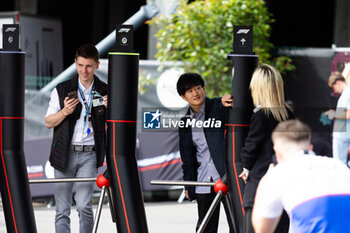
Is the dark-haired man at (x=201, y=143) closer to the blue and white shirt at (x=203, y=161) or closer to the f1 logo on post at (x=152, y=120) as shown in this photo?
the blue and white shirt at (x=203, y=161)

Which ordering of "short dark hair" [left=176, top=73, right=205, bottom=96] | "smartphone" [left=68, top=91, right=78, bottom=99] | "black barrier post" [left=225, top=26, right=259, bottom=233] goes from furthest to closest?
1. "smartphone" [left=68, top=91, right=78, bottom=99]
2. "short dark hair" [left=176, top=73, right=205, bottom=96]
3. "black barrier post" [left=225, top=26, right=259, bottom=233]

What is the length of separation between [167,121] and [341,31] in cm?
983

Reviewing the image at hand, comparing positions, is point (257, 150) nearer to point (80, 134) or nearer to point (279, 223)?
point (279, 223)

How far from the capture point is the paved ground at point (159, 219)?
29.7 ft

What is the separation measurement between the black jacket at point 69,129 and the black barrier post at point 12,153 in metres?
0.43

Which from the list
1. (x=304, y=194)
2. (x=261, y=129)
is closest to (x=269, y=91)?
(x=261, y=129)

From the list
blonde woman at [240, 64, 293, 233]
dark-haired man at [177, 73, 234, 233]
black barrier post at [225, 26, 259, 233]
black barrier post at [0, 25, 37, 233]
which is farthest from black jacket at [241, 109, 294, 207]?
black barrier post at [0, 25, 37, 233]

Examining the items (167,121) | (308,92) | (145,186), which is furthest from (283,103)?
(145,186)

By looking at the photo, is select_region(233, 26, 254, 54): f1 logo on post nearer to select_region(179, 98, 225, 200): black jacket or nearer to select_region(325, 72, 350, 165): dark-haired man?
select_region(179, 98, 225, 200): black jacket

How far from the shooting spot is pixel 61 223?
6387 mm

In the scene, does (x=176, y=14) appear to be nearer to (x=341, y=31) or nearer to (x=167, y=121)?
(x=341, y=31)

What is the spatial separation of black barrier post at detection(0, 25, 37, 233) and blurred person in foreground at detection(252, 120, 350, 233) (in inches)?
112

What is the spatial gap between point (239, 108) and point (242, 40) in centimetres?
51

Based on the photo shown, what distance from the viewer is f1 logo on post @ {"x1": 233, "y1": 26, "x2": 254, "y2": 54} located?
5.71 meters
